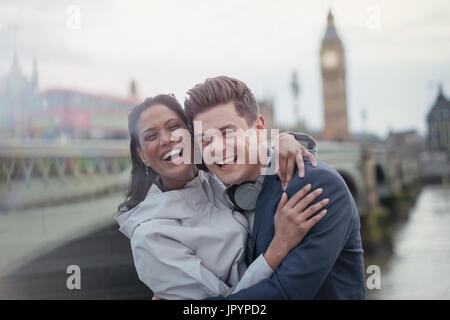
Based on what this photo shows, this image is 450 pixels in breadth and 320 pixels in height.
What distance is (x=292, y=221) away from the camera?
3.17 ft

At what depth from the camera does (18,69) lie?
239 centimetres

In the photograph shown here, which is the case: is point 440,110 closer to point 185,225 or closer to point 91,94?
point 91,94

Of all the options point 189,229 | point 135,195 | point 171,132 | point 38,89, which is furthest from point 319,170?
point 38,89

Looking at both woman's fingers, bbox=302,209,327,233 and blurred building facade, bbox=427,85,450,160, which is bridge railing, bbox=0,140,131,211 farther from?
blurred building facade, bbox=427,85,450,160

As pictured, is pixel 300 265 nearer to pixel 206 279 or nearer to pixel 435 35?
pixel 206 279

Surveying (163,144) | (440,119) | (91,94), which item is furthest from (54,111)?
(440,119)

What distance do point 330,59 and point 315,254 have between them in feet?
92.4

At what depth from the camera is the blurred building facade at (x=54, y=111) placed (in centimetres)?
260

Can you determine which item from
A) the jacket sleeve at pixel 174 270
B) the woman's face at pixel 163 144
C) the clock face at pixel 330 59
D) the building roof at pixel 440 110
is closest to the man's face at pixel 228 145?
the woman's face at pixel 163 144

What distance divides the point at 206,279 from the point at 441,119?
319 cm

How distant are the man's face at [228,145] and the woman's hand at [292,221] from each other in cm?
16

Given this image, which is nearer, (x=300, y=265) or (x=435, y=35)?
(x=300, y=265)

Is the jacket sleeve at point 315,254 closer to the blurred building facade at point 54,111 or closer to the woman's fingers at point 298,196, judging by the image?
the woman's fingers at point 298,196

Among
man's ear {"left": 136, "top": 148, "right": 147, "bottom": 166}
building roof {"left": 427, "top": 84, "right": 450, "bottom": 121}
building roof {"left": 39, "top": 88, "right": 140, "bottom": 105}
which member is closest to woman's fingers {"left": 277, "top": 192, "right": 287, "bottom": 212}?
man's ear {"left": 136, "top": 148, "right": 147, "bottom": 166}
